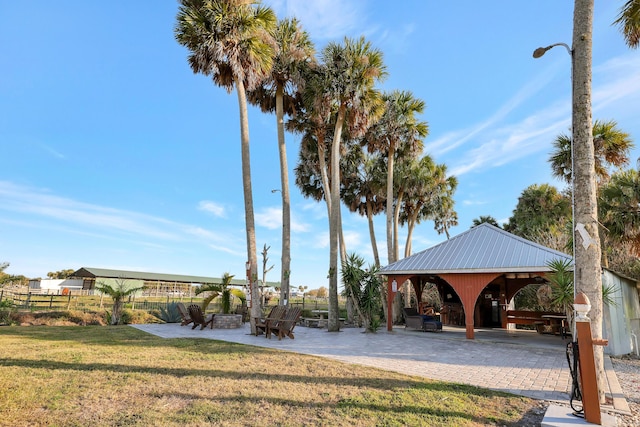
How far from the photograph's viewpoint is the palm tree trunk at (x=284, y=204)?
1667 cm

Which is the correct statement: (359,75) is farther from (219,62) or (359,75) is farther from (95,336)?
(95,336)

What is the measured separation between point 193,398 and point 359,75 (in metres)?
14.2

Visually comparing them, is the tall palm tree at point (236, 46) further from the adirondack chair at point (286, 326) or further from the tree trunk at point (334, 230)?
the tree trunk at point (334, 230)

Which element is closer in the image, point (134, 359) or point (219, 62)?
point (134, 359)

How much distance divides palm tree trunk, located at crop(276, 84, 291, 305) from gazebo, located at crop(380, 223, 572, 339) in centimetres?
469

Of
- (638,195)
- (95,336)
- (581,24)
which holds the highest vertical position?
(581,24)

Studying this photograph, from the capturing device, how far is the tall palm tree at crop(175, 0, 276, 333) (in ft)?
42.0

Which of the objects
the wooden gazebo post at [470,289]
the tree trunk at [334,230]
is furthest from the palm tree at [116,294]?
the wooden gazebo post at [470,289]

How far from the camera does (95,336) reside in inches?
455

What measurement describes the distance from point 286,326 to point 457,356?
18.9 feet

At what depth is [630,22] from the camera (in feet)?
25.9

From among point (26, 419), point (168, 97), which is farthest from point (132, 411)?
point (168, 97)

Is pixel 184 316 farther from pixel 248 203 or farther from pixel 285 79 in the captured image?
pixel 285 79

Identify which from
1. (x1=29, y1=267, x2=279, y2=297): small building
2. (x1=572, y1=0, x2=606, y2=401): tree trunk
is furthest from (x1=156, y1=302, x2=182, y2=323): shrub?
(x1=29, y1=267, x2=279, y2=297): small building
